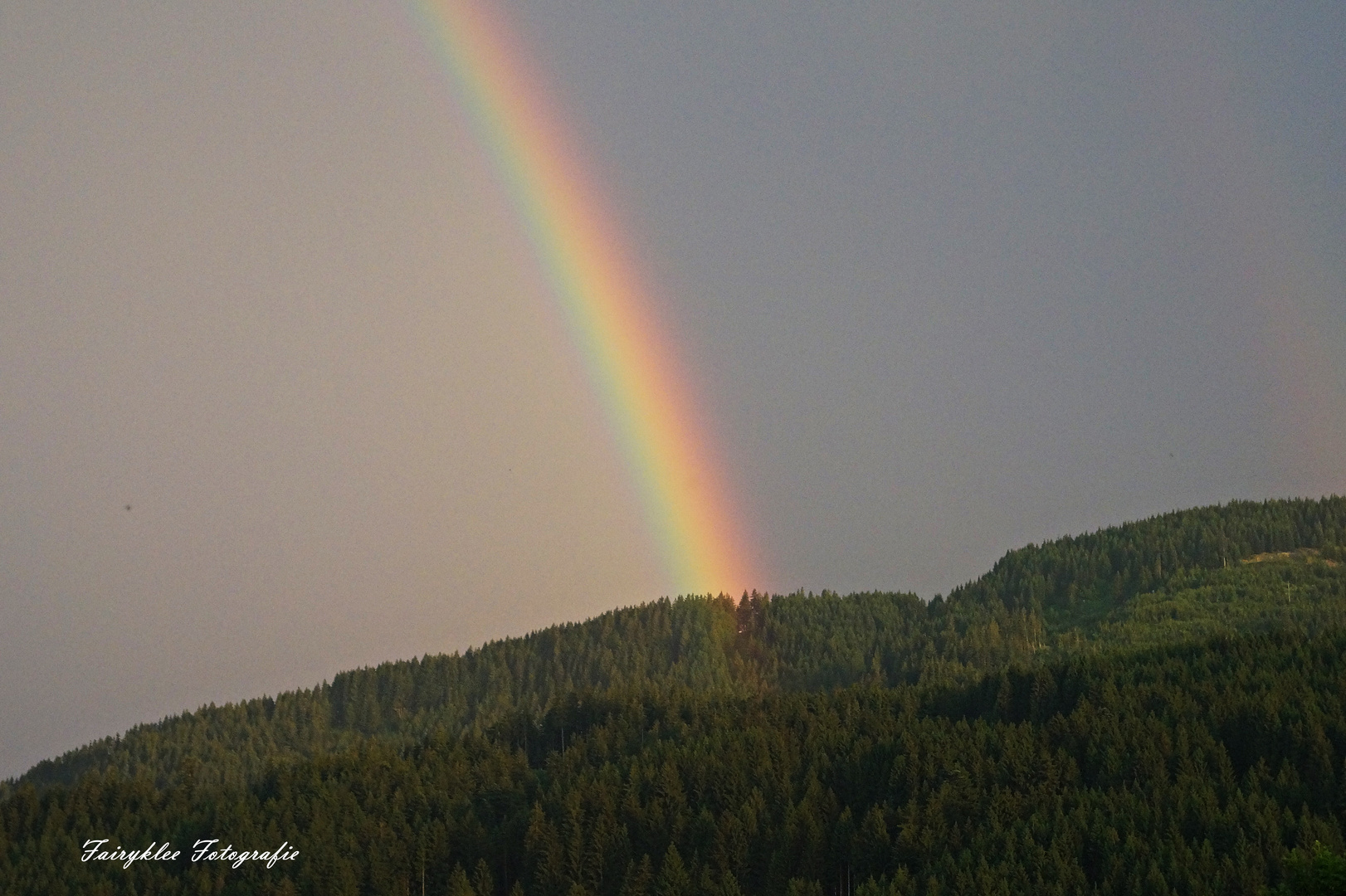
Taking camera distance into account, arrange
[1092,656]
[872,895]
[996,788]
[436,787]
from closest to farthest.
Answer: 1. [872,895]
2. [996,788]
3. [436,787]
4. [1092,656]

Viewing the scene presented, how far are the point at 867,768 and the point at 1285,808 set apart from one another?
4190cm

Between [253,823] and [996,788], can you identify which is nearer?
[996,788]

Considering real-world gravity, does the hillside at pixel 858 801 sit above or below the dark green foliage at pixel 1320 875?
above

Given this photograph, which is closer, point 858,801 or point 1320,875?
point 1320,875

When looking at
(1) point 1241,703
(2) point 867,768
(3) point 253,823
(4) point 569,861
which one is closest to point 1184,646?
(1) point 1241,703

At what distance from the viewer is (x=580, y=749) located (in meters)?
188

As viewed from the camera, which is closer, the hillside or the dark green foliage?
the dark green foliage

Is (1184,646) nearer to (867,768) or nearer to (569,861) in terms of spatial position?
(867,768)

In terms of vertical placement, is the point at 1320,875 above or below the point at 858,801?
below

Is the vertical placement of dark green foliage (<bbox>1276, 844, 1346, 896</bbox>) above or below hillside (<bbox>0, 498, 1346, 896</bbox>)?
below

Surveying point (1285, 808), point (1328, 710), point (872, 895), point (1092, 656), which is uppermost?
point (1092, 656)

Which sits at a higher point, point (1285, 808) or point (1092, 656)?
point (1092, 656)

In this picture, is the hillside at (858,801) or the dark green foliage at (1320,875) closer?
the dark green foliage at (1320,875)

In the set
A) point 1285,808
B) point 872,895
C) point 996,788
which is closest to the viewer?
point 872,895
